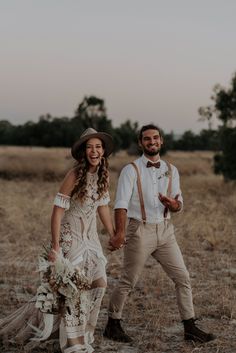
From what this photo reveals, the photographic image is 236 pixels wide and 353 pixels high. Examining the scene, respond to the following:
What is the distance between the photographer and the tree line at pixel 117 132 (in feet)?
71.5

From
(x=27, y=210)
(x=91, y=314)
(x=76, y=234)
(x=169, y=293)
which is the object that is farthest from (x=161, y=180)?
(x=27, y=210)

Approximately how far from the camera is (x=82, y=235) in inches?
201

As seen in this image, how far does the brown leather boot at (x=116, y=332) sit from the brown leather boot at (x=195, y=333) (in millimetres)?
533

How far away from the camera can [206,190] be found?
21391 millimetres

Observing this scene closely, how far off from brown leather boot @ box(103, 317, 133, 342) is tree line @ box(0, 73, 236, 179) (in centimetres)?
1611

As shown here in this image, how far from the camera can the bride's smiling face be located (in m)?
5.11

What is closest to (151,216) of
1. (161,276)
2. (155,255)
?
(155,255)

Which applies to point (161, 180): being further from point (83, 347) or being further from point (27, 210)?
point (27, 210)

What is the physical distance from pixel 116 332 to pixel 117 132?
65.7 m

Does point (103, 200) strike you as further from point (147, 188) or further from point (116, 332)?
point (116, 332)

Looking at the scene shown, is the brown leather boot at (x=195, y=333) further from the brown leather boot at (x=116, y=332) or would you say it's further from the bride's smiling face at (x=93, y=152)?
the bride's smiling face at (x=93, y=152)

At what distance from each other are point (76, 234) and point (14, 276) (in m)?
3.53

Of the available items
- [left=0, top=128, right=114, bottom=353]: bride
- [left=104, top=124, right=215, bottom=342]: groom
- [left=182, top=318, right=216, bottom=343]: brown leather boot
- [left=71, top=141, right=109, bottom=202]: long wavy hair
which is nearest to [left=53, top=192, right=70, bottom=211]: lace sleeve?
[left=0, top=128, right=114, bottom=353]: bride

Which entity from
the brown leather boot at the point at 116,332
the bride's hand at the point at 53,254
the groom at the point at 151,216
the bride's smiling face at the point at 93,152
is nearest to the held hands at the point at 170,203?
the groom at the point at 151,216
